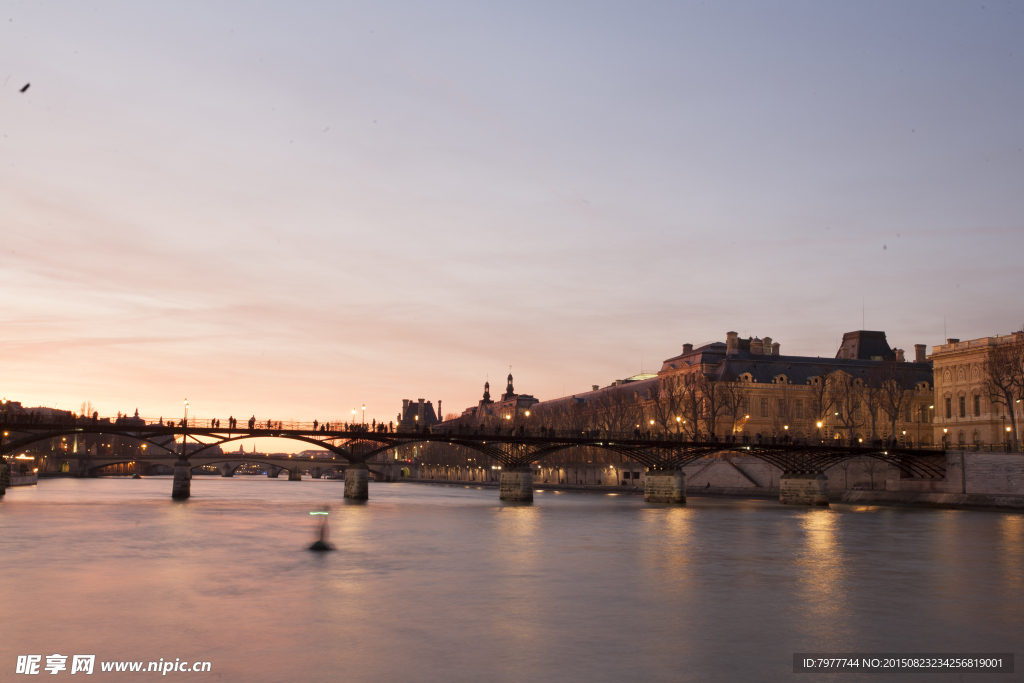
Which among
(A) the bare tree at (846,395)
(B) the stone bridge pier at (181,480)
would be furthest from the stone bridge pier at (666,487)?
(B) the stone bridge pier at (181,480)

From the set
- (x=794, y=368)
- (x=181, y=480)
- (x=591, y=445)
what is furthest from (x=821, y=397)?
(x=181, y=480)

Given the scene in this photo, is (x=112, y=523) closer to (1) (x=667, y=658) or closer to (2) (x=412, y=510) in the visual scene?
(2) (x=412, y=510)

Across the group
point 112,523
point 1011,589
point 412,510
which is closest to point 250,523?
point 112,523

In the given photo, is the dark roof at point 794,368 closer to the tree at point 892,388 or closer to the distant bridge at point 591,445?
the tree at point 892,388

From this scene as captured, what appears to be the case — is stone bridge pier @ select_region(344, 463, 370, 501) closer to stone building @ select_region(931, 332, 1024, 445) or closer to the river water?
the river water

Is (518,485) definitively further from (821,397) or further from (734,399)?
(821,397)

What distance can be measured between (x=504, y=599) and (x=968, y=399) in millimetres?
101276

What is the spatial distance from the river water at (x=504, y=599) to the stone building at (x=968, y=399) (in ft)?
174

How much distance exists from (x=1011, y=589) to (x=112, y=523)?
53.9 m

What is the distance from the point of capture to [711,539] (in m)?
54.3

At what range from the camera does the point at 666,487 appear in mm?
99812

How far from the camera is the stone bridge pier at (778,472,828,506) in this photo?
311ft

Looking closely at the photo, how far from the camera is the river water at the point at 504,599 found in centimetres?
2175

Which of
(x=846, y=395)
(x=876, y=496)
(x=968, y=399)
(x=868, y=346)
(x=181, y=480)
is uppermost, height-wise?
(x=868, y=346)
